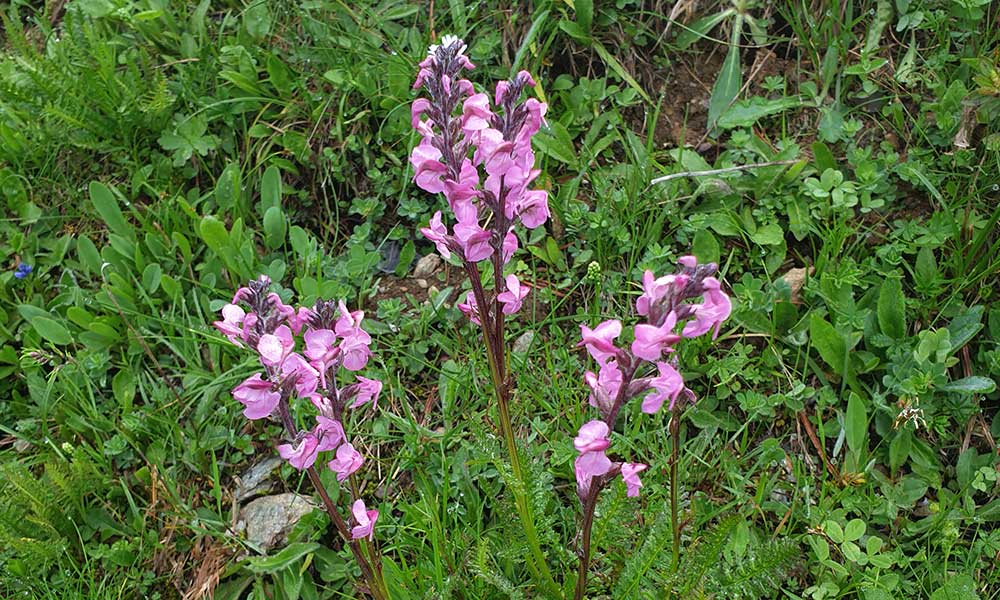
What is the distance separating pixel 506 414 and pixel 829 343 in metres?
1.28

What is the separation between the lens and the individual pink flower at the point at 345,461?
1.93 metres

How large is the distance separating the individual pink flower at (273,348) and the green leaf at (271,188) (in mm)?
1917

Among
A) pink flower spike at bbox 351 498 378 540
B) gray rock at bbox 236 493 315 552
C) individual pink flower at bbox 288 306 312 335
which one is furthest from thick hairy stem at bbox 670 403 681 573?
gray rock at bbox 236 493 315 552

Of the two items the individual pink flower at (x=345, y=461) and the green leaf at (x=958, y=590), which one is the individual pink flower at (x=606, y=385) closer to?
the individual pink flower at (x=345, y=461)

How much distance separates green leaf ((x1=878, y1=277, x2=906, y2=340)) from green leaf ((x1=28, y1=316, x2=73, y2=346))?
295 cm

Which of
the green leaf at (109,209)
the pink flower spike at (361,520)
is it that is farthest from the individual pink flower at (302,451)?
the green leaf at (109,209)

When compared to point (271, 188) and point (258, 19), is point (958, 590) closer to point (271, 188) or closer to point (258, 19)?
point (271, 188)

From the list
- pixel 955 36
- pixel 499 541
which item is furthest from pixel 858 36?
pixel 499 541

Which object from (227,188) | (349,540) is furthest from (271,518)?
(227,188)

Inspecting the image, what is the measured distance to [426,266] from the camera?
3.39 meters

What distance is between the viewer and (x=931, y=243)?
2891 millimetres

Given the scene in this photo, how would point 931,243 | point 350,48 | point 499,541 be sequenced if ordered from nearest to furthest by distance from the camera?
point 499,541, point 931,243, point 350,48

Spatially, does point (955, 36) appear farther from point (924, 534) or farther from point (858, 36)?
point (924, 534)

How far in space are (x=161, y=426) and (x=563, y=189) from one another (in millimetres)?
1742
